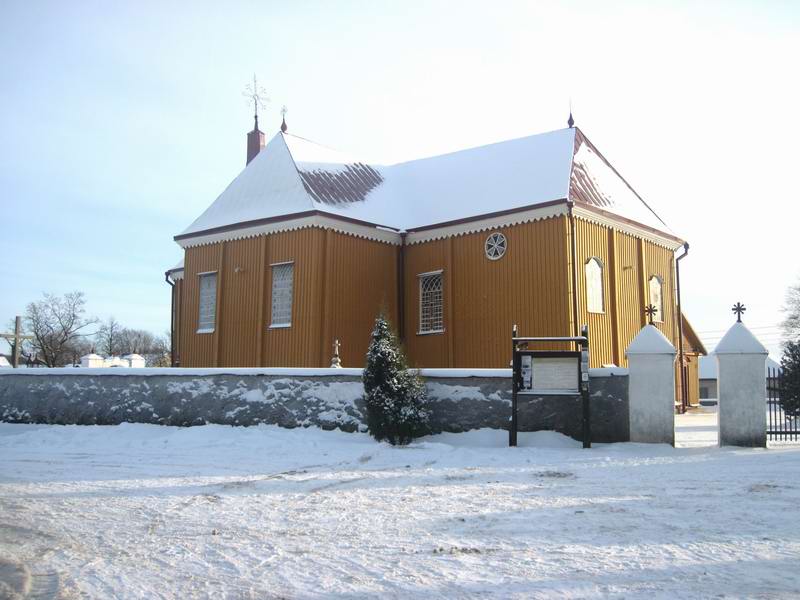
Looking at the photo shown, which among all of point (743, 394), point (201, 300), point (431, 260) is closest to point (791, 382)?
point (743, 394)

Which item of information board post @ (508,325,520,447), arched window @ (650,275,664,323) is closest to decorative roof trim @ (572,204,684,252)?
arched window @ (650,275,664,323)

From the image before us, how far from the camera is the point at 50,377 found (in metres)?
16.5

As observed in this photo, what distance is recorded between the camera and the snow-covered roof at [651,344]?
11930 millimetres

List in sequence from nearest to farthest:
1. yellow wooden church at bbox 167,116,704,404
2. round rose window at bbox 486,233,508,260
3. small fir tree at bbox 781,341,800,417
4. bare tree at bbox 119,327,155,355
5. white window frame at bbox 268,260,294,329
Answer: small fir tree at bbox 781,341,800,417 < yellow wooden church at bbox 167,116,704,404 < round rose window at bbox 486,233,508,260 < white window frame at bbox 268,260,294,329 < bare tree at bbox 119,327,155,355

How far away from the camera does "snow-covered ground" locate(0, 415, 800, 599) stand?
4891 mm

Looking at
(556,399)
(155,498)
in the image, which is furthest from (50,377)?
(556,399)

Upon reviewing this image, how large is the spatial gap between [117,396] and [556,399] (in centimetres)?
918

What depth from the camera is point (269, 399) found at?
1397cm

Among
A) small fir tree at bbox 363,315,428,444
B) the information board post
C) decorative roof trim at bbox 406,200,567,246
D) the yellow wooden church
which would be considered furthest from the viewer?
the yellow wooden church

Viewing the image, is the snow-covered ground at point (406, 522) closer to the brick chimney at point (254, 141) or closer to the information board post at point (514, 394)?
the information board post at point (514, 394)

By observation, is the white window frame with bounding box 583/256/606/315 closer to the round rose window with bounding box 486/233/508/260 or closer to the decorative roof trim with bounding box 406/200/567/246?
the decorative roof trim with bounding box 406/200/567/246

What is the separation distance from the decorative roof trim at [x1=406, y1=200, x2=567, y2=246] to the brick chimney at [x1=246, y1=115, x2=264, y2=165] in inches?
379

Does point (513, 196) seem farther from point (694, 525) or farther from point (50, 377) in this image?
point (694, 525)

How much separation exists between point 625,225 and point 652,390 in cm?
862
